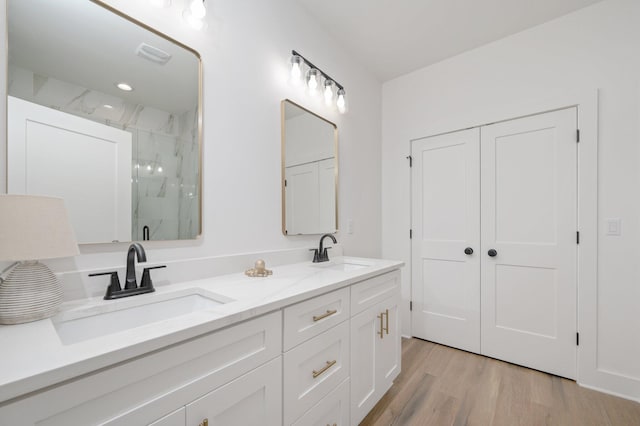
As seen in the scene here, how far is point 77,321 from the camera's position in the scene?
84 cm

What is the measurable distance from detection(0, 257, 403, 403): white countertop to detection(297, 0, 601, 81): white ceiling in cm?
198

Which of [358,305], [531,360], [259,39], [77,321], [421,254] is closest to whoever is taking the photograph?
[77,321]

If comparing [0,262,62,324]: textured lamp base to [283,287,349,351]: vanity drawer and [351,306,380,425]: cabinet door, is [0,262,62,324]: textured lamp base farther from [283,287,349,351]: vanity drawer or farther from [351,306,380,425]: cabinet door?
[351,306,380,425]: cabinet door

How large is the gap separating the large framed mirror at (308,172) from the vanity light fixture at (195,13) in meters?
0.61

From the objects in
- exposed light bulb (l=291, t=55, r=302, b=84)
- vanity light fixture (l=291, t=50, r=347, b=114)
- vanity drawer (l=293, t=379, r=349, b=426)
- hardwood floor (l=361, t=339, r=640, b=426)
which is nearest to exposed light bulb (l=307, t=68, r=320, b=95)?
vanity light fixture (l=291, t=50, r=347, b=114)

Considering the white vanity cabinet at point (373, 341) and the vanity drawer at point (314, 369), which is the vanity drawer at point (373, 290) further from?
the vanity drawer at point (314, 369)

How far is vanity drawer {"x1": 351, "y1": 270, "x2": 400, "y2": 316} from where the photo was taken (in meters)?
1.43

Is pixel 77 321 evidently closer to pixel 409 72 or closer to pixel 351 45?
pixel 351 45

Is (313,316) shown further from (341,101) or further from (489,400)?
(341,101)

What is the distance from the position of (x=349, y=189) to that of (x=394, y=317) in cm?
112

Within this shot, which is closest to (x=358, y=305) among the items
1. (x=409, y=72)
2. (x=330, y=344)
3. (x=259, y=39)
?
(x=330, y=344)

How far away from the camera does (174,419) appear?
685 millimetres

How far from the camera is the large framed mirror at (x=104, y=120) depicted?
0.92 metres

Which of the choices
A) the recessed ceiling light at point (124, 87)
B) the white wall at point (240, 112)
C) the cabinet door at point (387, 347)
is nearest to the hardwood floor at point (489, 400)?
the cabinet door at point (387, 347)
